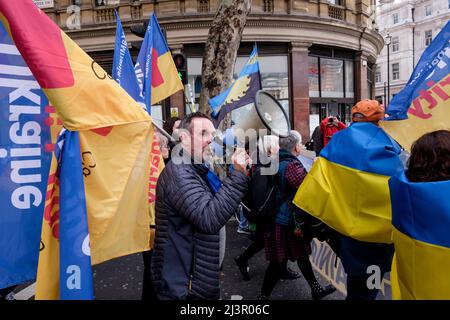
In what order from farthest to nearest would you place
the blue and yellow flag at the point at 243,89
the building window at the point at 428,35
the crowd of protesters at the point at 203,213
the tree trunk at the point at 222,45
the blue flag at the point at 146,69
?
the building window at the point at 428,35, the tree trunk at the point at 222,45, the blue and yellow flag at the point at 243,89, the blue flag at the point at 146,69, the crowd of protesters at the point at 203,213

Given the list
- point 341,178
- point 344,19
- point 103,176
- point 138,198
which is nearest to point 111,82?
point 103,176

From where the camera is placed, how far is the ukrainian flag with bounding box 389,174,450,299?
5.62 feet

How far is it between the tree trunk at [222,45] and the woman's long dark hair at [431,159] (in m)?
5.22

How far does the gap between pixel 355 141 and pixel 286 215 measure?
4.08 ft

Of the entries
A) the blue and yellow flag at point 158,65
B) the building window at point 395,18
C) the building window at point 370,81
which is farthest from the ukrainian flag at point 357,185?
the building window at point 395,18

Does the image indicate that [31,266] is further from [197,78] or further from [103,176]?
[197,78]

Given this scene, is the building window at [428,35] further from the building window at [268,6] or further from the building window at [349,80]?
the building window at [268,6]

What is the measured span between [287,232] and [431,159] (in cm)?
196

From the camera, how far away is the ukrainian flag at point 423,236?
67.5 inches

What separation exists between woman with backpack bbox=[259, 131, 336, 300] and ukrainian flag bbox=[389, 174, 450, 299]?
5.12ft

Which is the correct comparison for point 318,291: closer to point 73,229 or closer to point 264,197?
point 264,197

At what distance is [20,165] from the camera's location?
88.0 inches

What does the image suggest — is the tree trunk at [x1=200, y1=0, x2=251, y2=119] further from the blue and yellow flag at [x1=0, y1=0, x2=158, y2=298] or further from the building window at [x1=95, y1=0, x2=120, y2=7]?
the building window at [x1=95, y1=0, x2=120, y2=7]

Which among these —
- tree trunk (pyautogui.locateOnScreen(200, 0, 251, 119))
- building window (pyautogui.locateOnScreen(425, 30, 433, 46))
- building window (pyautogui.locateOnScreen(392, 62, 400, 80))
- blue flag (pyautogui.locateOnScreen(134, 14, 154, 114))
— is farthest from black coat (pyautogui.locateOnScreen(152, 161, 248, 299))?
building window (pyautogui.locateOnScreen(425, 30, 433, 46))
